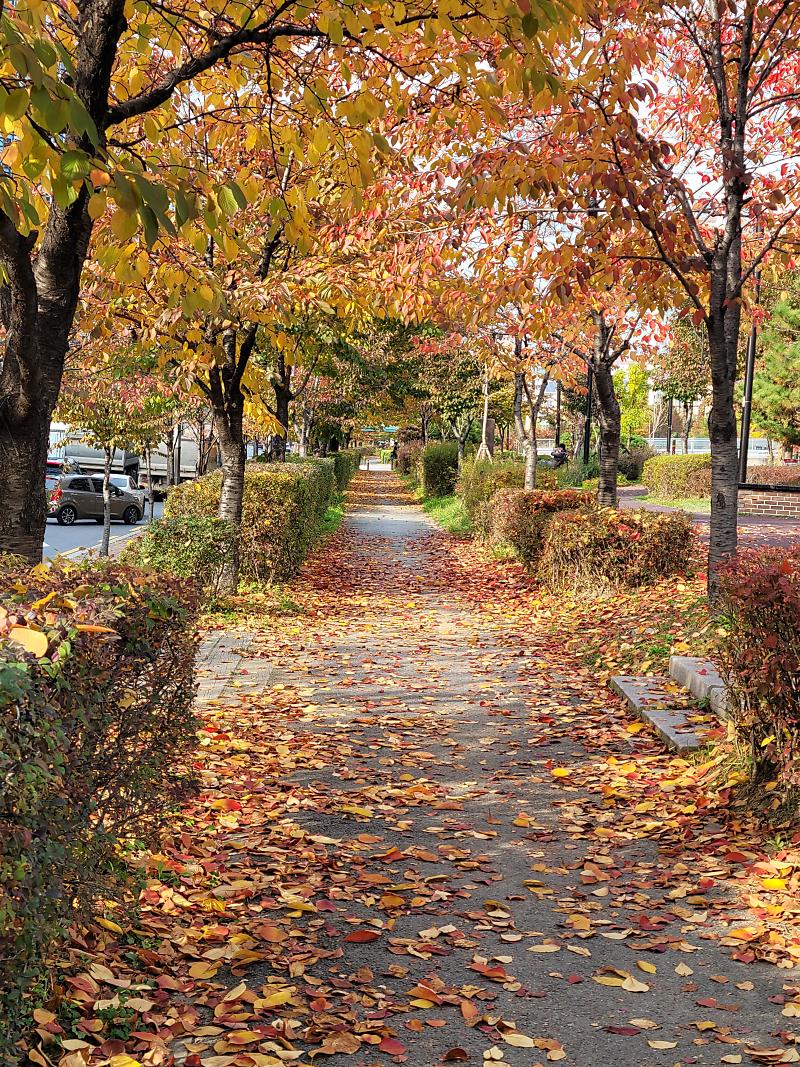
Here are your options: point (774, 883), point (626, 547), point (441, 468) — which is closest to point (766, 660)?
point (774, 883)

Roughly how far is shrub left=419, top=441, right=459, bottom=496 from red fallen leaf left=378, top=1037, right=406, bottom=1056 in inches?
1218

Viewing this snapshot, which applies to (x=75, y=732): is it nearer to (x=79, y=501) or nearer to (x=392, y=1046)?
(x=392, y=1046)

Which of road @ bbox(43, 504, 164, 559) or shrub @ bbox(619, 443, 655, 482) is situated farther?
shrub @ bbox(619, 443, 655, 482)

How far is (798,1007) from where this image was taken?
324 cm

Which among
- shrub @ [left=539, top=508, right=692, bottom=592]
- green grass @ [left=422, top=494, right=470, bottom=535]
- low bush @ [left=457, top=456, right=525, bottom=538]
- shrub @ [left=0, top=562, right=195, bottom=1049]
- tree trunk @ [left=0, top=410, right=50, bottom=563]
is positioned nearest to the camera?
shrub @ [left=0, top=562, right=195, bottom=1049]

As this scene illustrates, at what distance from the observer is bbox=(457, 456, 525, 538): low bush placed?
19391mm

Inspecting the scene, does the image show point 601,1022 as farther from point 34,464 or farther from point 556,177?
point 556,177

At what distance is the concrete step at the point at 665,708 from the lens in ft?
19.7

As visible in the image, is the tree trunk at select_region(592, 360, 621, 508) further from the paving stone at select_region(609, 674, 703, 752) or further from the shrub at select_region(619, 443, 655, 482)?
the shrub at select_region(619, 443, 655, 482)

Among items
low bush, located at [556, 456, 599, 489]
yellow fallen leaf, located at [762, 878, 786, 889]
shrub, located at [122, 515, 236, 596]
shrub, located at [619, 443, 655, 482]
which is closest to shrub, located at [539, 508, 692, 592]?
shrub, located at [122, 515, 236, 596]

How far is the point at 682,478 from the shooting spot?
106 ft

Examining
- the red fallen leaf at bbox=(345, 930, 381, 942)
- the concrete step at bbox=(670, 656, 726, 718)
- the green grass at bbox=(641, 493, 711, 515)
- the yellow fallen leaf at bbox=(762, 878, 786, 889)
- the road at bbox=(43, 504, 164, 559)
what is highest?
the green grass at bbox=(641, 493, 711, 515)

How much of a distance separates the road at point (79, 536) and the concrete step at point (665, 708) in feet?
51.4

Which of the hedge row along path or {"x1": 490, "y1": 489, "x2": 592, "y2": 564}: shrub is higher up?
{"x1": 490, "y1": 489, "x2": 592, "y2": 564}: shrub
